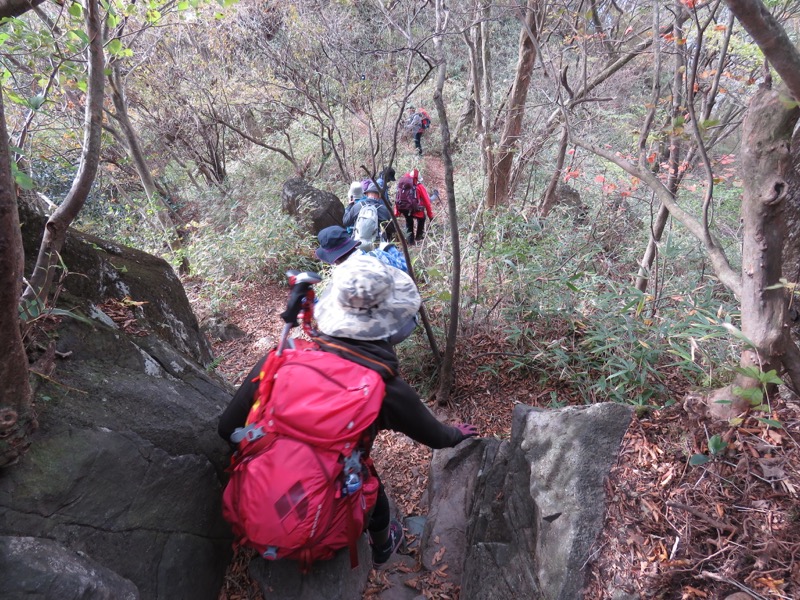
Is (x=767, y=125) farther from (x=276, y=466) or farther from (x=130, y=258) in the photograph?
(x=130, y=258)

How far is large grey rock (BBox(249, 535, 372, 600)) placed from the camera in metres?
2.19

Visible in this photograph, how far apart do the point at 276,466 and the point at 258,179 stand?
12.6m

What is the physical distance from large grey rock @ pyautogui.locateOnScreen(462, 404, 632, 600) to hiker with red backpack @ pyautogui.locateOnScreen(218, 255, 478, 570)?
1.57ft

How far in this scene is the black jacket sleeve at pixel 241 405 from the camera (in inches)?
83.9

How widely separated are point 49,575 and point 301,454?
887mm

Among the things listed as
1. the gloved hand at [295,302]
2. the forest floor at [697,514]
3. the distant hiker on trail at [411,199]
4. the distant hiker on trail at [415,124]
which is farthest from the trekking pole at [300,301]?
the distant hiker on trail at [415,124]

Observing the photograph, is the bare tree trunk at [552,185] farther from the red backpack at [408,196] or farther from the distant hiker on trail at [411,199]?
the red backpack at [408,196]

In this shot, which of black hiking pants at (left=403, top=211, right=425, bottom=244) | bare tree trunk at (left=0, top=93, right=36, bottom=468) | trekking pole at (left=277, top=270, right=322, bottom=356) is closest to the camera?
bare tree trunk at (left=0, top=93, right=36, bottom=468)

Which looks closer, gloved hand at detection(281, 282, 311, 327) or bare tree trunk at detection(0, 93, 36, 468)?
bare tree trunk at detection(0, 93, 36, 468)

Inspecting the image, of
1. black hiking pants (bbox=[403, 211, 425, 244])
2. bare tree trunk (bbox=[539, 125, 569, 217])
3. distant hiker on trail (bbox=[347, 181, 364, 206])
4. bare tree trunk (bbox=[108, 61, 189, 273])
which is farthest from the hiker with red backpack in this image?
bare tree trunk (bbox=[108, 61, 189, 273])

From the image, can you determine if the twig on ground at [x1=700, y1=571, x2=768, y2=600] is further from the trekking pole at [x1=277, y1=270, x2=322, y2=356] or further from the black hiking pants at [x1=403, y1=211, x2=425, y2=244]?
the black hiking pants at [x1=403, y1=211, x2=425, y2=244]

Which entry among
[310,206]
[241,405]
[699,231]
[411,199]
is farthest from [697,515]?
[310,206]

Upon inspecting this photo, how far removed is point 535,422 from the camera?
246 centimetres

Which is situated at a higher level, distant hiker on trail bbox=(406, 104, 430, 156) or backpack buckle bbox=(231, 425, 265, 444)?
distant hiker on trail bbox=(406, 104, 430, 156)
